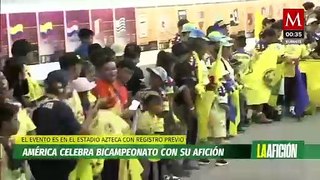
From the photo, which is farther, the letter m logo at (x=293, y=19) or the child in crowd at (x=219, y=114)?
the child in crowd at (x=219, y=114)

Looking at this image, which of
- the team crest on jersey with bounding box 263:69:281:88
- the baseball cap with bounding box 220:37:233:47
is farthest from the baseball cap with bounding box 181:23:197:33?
the team crest on jersey with bounding box 263:69:281:88

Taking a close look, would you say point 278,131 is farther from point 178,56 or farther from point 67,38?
point 67,38

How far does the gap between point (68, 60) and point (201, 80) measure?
1.68 feet

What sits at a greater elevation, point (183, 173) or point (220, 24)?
point (220, 24)

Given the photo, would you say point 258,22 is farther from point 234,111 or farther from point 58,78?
point 58,78

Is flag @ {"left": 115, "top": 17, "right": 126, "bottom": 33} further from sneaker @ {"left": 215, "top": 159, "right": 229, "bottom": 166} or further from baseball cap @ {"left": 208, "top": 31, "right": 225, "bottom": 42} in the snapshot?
sneaker @ {"left": 215, "top": 159, "right": 229, "bottom": 166}

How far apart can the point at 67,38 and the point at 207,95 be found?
0.58 metres

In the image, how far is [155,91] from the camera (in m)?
2.74

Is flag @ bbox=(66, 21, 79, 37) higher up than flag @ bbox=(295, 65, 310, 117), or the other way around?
flag @ bbox=(66, 21, 79, 37)

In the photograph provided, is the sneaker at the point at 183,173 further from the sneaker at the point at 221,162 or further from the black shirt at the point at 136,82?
the black shirt at the point at 136,82

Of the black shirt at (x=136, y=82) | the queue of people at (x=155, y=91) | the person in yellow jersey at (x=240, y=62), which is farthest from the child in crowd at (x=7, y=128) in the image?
the person in yellow jersey at (x=240, y=62)

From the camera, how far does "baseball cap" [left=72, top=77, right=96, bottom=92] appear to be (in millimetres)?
2729

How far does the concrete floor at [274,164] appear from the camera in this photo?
2.70 meters

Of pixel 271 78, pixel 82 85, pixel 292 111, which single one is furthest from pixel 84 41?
pixel 292 111
